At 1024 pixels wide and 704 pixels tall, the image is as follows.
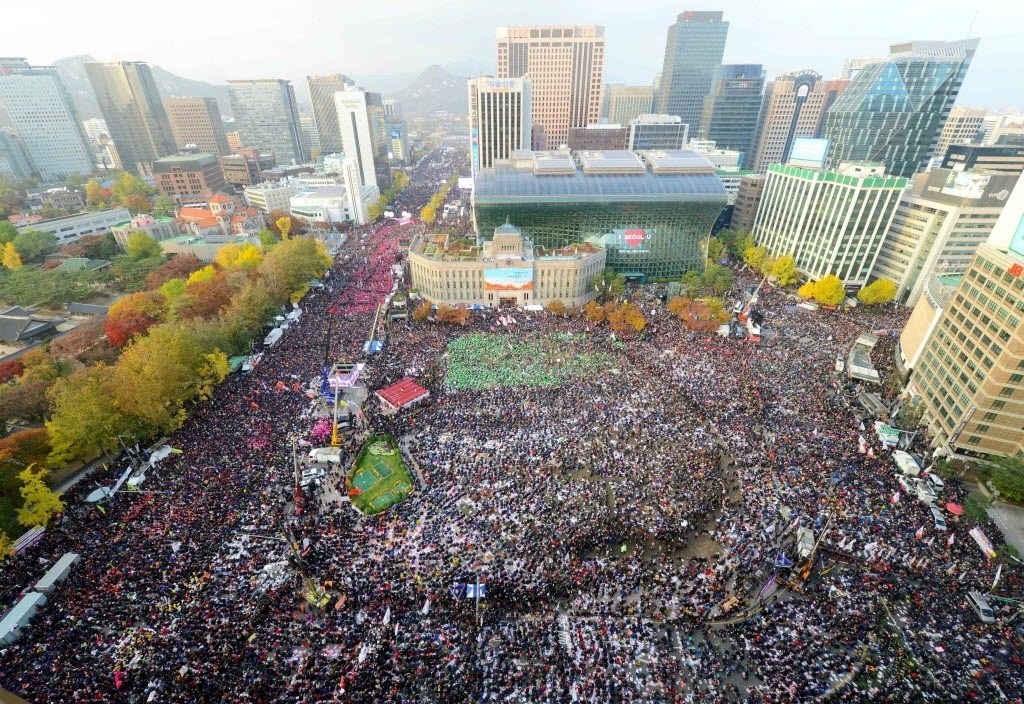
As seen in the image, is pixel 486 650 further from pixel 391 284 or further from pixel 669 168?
pixel 669 168

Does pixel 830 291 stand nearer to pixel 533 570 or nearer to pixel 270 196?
pixel 533 570

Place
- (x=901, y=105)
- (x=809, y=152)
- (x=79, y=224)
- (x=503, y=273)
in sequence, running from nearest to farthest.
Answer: (x=503, y=273), (x=809, y=152), (x=79, y=224), (x=901, y=105)

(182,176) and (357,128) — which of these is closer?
(182,176)

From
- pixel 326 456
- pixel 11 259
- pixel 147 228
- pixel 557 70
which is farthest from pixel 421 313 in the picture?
pixel 557 70

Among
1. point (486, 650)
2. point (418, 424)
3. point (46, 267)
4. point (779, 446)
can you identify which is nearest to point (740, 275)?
point (779, 446)

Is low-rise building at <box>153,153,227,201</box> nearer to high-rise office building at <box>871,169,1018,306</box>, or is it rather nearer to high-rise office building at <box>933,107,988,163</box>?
high-rise office building at <box>871,169,1018,306</box>

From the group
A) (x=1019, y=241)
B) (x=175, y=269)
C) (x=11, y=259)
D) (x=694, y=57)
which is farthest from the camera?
(x=694, y=57)
